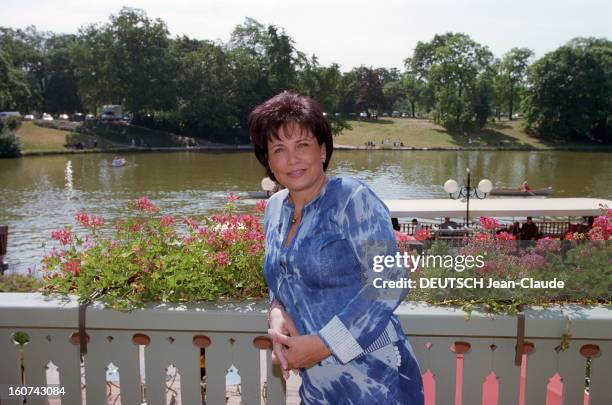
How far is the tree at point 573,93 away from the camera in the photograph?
58.9 m

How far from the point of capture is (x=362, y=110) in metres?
80.1

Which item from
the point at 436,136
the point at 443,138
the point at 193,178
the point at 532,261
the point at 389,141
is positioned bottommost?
the point at 193,178

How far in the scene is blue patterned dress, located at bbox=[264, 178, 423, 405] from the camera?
162 cm

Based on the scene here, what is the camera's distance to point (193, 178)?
119 feet

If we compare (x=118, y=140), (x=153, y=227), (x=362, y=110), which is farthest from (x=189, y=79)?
(x=153, y=227)

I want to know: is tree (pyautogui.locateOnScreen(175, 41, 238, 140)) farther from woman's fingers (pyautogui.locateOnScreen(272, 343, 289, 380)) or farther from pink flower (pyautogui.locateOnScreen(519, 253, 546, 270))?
woman's fingers (pyautogui.locateOnScreen(272, 343, 289, 380))

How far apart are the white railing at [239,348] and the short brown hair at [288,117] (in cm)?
88

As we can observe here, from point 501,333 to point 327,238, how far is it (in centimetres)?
107

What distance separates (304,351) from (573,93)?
6488cm

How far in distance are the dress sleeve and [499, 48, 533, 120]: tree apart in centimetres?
7171

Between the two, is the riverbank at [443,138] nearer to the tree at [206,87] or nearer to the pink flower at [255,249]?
the tree at [206,87]

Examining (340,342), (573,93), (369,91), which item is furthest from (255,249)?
(369,91)

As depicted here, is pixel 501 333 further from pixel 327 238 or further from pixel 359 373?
pixel 327 238

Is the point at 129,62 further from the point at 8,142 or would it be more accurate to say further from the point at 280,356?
the point at 280,356
